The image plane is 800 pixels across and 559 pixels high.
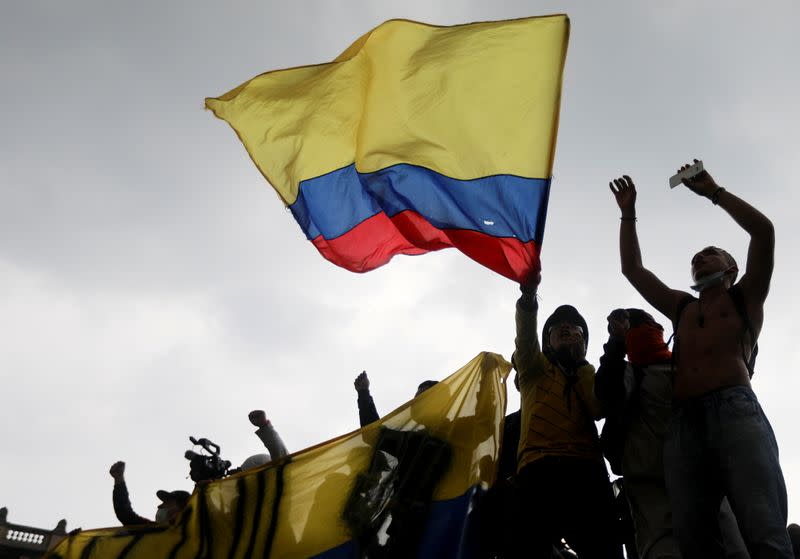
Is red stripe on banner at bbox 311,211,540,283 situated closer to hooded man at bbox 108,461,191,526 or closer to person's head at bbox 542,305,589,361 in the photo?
person's head at bbox 542,305,589,361

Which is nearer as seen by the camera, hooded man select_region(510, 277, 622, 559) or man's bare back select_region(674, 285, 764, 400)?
man's bare back select_region(674, 285, 764, 400)

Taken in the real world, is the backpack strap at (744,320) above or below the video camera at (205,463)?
below

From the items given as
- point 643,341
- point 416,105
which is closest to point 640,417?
point 643,341

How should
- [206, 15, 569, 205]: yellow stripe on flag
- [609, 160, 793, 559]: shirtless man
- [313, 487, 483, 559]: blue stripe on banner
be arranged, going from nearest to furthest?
[609, 160, 793, 559]: shirtless man, [313, 487, 483, 559]: blue stripe on banner, [206, 15, 569, 205]: yellow stripe on flag

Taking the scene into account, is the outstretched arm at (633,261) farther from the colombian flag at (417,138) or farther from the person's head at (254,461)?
the person's head at (254,461)

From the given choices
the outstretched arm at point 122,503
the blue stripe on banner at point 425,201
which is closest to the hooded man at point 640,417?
the blue stripe on banner at point 425,201

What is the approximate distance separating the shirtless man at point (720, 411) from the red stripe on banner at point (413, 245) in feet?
2.78

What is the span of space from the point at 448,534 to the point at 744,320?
6.68 feet

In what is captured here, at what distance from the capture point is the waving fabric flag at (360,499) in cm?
461

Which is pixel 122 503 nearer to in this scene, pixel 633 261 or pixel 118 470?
pixel 118 470

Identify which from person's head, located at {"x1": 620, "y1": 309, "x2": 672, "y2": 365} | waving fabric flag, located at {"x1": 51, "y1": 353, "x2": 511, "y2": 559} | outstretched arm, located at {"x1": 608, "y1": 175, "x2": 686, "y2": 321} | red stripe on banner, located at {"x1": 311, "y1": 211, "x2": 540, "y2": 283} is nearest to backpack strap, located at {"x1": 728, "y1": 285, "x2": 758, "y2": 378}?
outstretched arm, located at {"x1": 608, "y1": 175, "x2": 686, "y2": 321}

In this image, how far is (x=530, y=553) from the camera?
13.2 feet

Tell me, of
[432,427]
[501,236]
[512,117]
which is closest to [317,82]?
[512,117]

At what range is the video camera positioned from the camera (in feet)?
19.9
